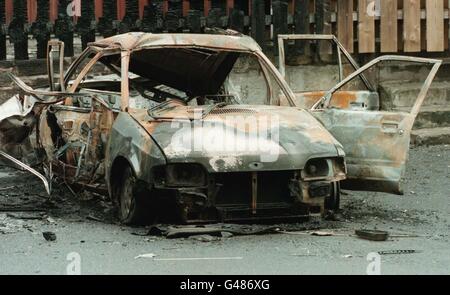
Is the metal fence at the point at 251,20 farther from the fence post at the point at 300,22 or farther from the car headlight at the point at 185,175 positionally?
the car headlight at the point at 185,175

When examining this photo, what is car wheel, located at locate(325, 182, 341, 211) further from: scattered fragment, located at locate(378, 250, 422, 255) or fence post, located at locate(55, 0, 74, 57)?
fence post, located at locate(55, 0, 74, 57)

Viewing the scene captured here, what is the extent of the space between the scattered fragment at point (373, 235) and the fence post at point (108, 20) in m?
6.56

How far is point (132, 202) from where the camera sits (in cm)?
822

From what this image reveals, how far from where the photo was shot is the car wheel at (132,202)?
26.6 ft

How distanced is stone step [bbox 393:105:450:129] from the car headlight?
642cm

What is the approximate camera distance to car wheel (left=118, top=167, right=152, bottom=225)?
811 cm

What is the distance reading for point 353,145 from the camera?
29.6 ft

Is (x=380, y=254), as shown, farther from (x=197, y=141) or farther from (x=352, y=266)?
(x=197, y=141)

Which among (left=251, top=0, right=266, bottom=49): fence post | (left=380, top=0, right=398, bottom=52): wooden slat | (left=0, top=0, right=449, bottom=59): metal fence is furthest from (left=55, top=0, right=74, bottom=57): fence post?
(left=380, top=0, right=398, bottom=52): wooden slat

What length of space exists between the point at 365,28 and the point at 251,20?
5.34 feet

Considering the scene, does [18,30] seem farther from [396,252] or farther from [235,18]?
[396,252]

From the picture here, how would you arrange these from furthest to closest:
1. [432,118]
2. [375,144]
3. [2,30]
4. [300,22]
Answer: [300,22]
[432,118]
[2,30]
[375,144]

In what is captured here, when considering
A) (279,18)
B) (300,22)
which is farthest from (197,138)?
(300,22)

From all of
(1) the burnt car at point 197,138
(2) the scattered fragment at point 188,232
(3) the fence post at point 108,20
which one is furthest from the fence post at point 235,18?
(2) the scattered fragment at point 188,232
